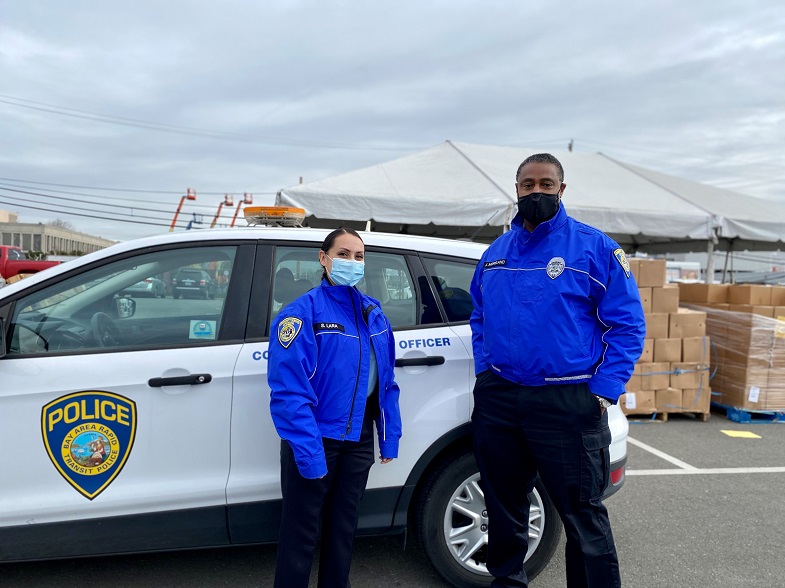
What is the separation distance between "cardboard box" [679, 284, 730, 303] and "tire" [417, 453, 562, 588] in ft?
17.9

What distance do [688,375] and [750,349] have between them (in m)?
0.75

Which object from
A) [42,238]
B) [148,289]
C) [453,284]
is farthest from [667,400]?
[42,238]

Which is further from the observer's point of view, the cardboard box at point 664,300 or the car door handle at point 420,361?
the cardboard box at point 664,300

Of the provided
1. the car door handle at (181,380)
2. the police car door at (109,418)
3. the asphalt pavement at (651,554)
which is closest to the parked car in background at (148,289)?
the police car door at (109,418)

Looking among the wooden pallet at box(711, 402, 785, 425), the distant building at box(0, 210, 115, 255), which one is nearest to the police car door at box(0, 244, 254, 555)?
the wooden pallet at box(711, 402, 785, 425)

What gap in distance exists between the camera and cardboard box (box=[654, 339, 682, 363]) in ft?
19.8

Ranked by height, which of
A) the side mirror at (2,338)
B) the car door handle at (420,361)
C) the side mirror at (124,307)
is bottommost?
the car door handle at (420,361)

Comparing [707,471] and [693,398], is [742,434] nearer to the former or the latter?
[693,398]

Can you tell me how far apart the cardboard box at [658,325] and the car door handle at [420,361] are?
4.25 metres

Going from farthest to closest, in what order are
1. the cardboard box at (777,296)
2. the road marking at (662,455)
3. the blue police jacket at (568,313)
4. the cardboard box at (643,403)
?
the cardboard box at (777,296) → the cardboard box at (643,403) → the road marking at (662,455) → the blue police jacket at (568,313)

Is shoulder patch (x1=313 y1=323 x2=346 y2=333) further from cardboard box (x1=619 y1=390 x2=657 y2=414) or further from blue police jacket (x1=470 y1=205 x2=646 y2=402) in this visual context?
cardboard box (x1=619 y1=390 x2=657 y2=414)

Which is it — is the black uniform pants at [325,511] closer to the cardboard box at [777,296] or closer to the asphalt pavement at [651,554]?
the asphalt pavement at [651,554]

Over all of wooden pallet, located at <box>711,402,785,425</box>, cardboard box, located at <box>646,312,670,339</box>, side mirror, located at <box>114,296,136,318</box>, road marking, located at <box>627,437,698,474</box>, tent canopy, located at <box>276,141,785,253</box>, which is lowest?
road marking, located at <box>627,437,698,474</box>

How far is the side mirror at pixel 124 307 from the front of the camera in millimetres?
2506
